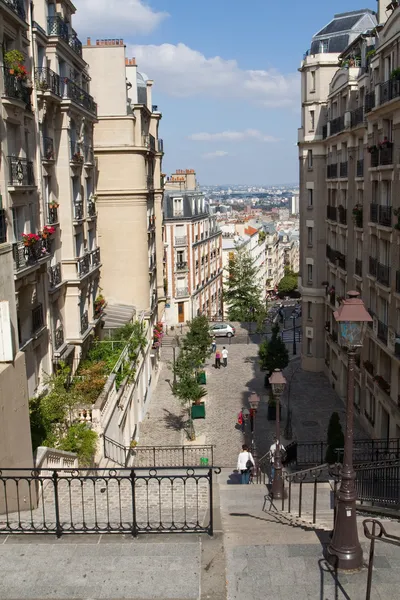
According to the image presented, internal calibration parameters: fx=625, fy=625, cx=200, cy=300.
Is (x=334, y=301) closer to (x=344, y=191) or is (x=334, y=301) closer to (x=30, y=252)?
(x=344, y=191)

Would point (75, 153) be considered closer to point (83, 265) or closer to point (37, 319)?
point (83, 265)

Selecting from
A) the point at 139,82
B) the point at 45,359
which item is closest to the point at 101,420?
the point at 45,359

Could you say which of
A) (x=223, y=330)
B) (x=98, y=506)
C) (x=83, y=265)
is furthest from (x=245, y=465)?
(x=223, y=330)

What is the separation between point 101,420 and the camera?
20375mm

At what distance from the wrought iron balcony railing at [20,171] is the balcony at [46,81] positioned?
3019mm

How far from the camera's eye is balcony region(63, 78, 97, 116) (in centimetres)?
2380

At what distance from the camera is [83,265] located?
26203 millimetres

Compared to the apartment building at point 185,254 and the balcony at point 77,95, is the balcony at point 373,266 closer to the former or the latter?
the balcony at point 77,95

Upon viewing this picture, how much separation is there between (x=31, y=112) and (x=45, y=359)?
8.39 meters

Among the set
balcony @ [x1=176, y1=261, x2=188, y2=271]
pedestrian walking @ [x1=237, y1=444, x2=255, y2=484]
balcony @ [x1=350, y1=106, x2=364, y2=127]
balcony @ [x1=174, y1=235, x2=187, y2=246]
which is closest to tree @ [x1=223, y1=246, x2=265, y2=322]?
balcony @ [x1=176, y1=261, x2=188, y2=271]

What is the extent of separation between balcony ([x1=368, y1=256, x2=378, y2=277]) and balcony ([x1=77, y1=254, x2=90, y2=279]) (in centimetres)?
1233

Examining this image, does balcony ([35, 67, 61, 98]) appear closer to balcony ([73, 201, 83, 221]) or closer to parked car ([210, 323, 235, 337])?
balcony ([73, 201, 83, 221])

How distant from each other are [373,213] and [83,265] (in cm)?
1270

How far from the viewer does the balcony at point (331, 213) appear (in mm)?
35662
